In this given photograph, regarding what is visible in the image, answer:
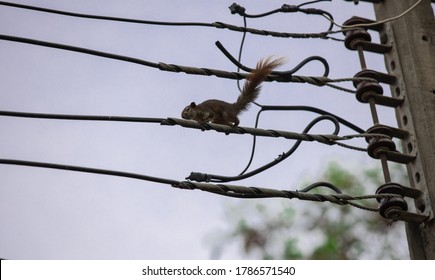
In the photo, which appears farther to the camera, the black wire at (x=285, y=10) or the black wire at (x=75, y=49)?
the black wire at (x=285, y=10)

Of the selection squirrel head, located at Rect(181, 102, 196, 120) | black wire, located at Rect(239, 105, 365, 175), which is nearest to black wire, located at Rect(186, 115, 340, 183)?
black wire, located at Rect(239, 105, 365, 175)

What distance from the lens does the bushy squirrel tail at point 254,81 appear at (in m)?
5.43

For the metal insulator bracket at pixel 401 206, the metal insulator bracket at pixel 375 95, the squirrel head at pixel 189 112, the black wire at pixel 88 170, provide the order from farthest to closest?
1. the squirrel head at pixel 189 112
2. the metal insulator bracket at pixel 375 95
3. the metal insulator bracket at pixel 401 206
4. the black wire at pixel 88 170

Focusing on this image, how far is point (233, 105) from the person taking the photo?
6.38 m

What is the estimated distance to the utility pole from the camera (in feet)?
15.3

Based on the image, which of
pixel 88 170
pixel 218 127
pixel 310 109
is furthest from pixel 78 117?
pixel 310 109

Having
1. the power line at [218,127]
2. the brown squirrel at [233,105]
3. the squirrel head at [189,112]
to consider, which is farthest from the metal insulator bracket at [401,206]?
the squirrel head at [189,112]

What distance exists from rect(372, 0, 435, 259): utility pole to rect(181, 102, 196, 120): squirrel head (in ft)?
6.89

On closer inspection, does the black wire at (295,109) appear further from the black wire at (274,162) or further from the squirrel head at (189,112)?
the squirrel head at (189,112)

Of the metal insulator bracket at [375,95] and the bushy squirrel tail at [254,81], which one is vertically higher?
the bushy squirrel tail at [254,81]


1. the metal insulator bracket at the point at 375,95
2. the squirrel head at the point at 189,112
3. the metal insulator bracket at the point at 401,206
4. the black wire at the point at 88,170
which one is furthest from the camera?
the squirrel head at the point at 189,112

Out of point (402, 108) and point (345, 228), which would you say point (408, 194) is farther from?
point (345, 228)

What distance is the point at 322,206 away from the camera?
13.1 meters
